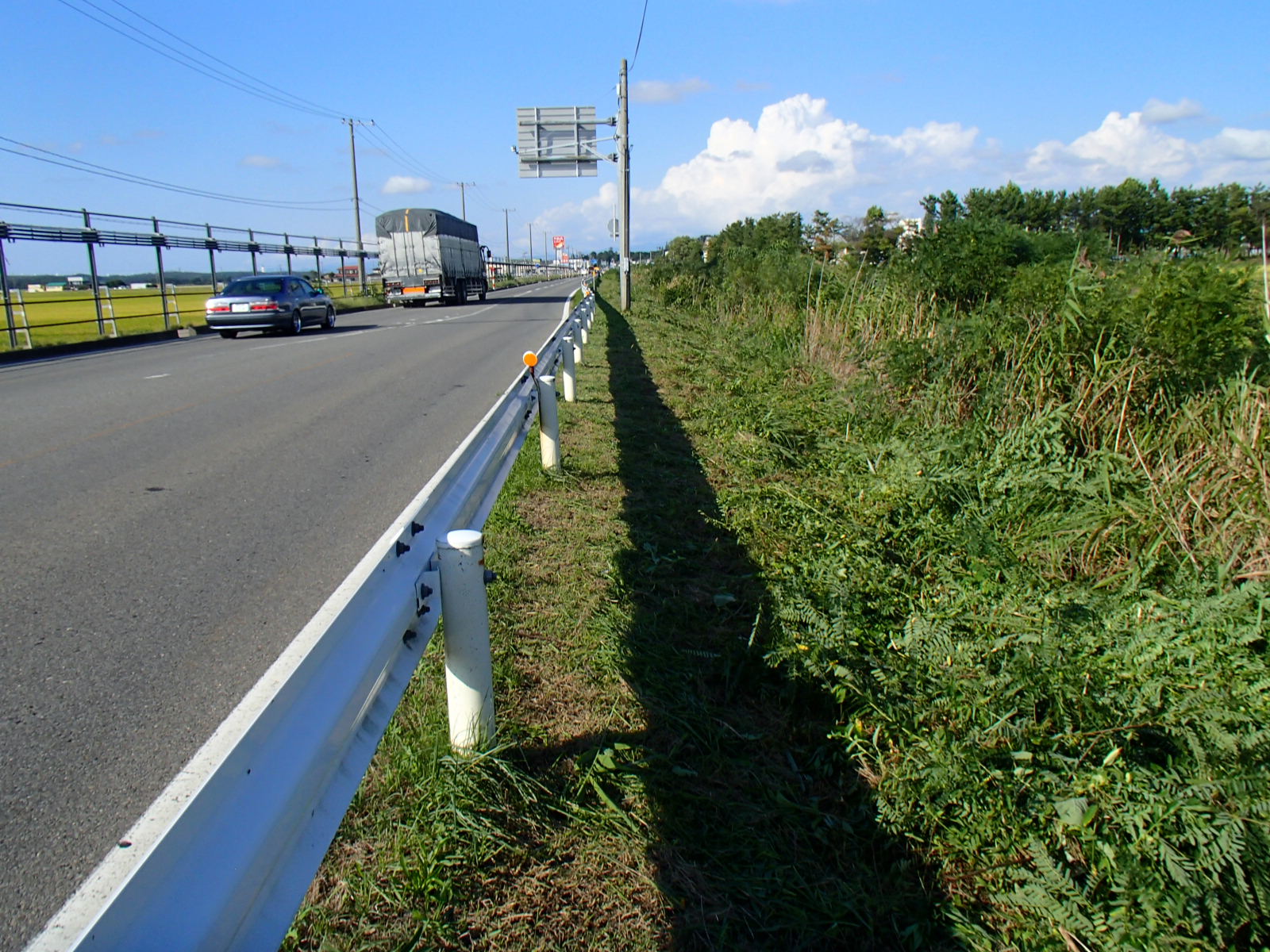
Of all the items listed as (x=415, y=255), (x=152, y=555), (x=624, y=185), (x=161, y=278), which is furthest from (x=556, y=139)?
(x=152, y=555)

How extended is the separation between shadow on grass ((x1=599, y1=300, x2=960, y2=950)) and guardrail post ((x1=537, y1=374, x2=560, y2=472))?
191 cm

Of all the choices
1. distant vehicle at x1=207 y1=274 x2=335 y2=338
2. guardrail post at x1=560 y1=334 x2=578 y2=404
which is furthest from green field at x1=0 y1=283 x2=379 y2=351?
guardrail post at x1=560 y1=334 x2=578 y2=404

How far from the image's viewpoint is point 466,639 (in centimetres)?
263

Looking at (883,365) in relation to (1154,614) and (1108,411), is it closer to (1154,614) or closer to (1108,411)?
(1108,411)

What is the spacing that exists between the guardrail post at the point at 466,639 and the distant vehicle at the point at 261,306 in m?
20.8

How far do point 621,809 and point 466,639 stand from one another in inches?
28.6

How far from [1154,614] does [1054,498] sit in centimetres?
167

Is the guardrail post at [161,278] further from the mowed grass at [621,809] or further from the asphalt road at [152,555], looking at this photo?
the mowed grass at [621,809]

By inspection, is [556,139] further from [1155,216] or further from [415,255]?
[1155,216]

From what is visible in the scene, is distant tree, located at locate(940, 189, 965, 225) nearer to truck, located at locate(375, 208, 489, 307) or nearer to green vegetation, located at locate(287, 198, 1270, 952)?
green vegetation, located at locate(287, 198, 1270, 952)

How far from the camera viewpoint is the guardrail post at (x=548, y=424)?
6332 mm

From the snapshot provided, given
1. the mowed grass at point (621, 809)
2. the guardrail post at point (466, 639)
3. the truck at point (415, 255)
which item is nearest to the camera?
the mowed grass at point (621, 809)

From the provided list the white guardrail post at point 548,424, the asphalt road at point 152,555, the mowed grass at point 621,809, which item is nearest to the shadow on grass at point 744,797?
the mowed grass at point 621,809

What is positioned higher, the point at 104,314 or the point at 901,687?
the point at 104,314
